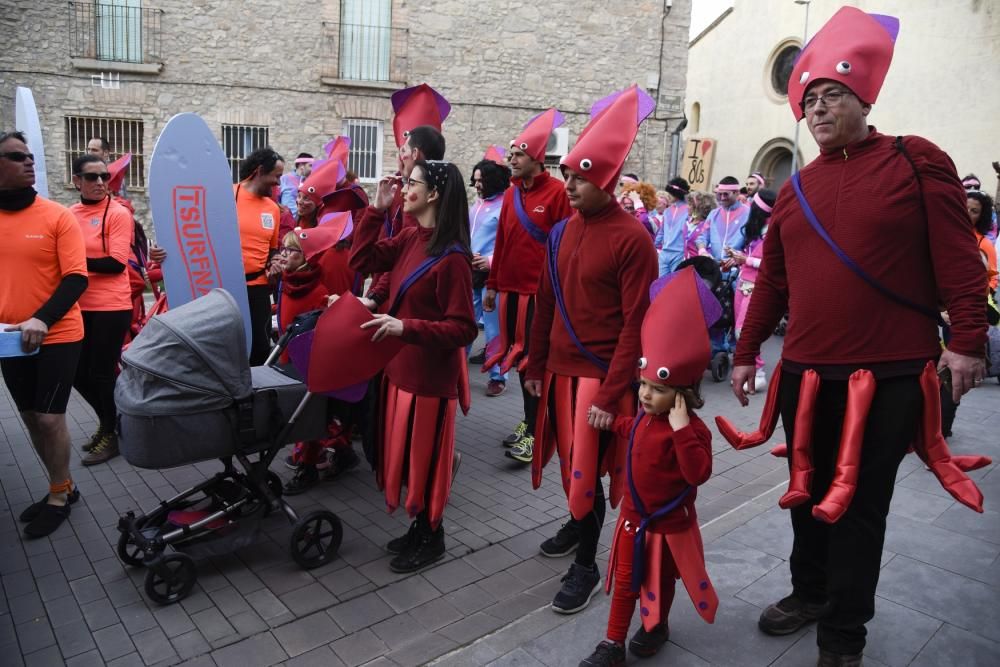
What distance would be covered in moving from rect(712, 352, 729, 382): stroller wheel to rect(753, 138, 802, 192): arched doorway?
1829 centimetres

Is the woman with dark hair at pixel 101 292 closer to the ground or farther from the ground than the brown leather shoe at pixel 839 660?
farther from the ground

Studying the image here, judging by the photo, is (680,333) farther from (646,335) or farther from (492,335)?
(492,335)

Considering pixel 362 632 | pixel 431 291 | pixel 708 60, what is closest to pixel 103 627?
pixel 362 632

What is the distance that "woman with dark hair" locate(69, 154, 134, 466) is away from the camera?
4.86 metres

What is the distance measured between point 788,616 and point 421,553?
1.68 m

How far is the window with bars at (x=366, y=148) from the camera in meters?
18.0

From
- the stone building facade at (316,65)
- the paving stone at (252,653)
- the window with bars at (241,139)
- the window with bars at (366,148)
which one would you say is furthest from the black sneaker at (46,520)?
the window with bars at (366,148)

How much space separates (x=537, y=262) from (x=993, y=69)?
58.9ft

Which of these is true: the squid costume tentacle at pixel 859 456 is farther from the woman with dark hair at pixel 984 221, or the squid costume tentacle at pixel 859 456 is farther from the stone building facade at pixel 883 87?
the stone building facade at pixel 883 87

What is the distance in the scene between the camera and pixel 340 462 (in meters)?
5.00

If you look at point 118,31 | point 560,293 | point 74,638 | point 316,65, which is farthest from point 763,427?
point 118,31

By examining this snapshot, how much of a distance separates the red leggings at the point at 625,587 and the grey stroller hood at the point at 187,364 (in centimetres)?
180

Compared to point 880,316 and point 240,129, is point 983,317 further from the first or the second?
point 240,129

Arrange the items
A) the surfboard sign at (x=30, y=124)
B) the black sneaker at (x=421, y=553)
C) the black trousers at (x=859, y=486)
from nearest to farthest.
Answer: the black trousers at (x=859, y=486)
the black sneaker at (x=421, y=553)
the surfboard sign at (x=30, y=124)
